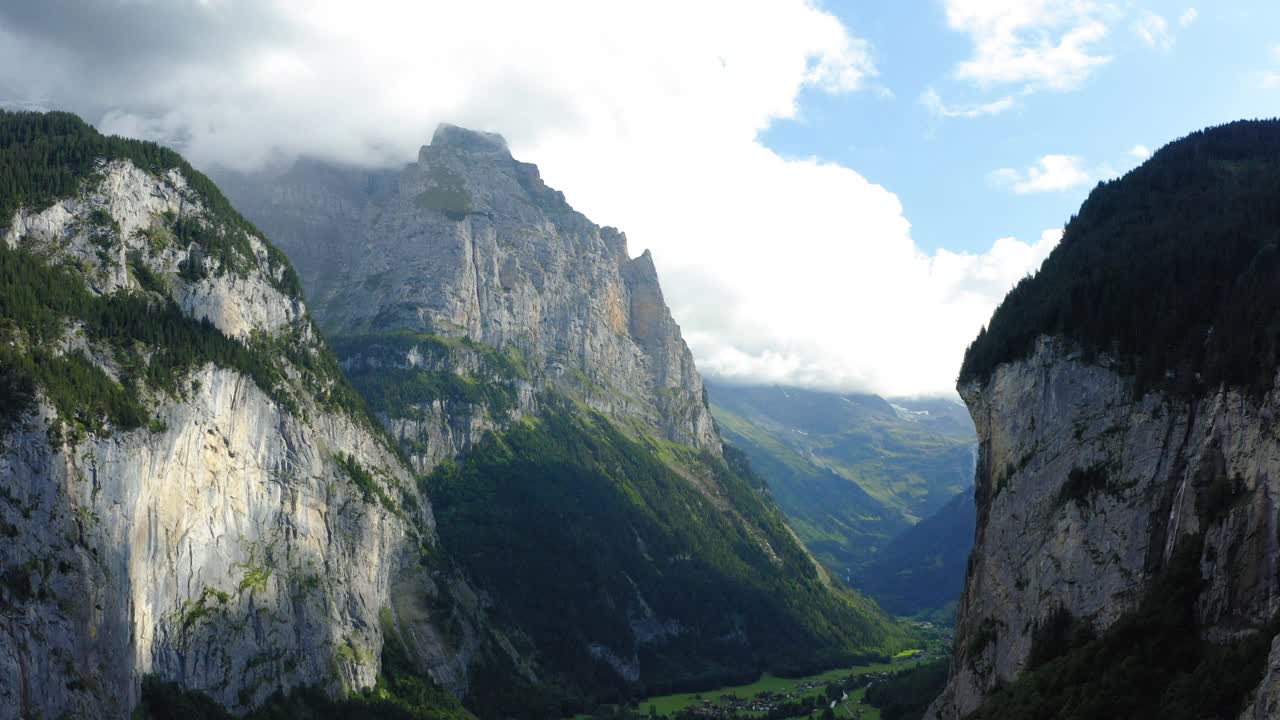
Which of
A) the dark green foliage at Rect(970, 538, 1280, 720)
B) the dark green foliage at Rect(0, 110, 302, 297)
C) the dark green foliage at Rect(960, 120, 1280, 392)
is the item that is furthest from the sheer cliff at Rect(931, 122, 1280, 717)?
the dark green foliage at Rect(0, 110, 302, 297)

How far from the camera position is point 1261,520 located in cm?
7381

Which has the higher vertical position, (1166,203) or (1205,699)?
(1166,203)

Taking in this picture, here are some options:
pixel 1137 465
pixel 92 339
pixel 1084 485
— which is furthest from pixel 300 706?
pixel 1137 465

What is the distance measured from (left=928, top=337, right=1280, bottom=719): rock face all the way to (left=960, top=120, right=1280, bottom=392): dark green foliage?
10.5 ft

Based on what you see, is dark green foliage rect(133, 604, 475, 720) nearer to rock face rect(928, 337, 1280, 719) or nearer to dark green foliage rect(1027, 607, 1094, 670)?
rock face rect(928, 337, 1280, 719)

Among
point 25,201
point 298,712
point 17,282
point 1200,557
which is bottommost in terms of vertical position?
point 298,712

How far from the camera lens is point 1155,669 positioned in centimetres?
7862

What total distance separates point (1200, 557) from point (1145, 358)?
29100mm

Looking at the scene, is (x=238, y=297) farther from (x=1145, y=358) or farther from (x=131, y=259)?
(x=1145, y=358)

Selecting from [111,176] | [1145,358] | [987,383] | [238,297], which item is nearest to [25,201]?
[111,176]

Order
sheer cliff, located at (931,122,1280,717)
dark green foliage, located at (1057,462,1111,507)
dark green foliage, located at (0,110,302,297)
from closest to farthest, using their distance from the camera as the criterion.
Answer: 1. sheer cliff, located at (931,122,1280,717)
2. dark green foliage, located at (1057,462,1111,507)
3. dark green foliage, located at (0,110,302,297)

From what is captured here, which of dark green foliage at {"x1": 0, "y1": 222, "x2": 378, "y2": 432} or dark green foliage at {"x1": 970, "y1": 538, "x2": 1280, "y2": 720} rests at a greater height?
dark green foliage at {"x1": 0, "y1": 222, "x2": 378, "y2": 432}

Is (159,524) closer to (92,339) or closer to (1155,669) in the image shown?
(92,339)

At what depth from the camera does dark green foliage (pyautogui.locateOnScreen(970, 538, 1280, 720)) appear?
6888cm
